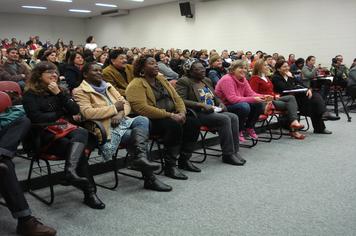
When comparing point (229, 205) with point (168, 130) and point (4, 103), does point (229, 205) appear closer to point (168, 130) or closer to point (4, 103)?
point (168, 130)

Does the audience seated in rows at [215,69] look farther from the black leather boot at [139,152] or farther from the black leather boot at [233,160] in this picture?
the black leather boot at [139,152]

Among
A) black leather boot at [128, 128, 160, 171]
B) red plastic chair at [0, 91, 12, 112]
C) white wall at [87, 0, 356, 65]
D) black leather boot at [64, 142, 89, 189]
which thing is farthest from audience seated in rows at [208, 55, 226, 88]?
white wall at [87, 0, 356, 65]

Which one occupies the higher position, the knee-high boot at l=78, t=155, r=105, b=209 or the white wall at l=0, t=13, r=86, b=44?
the white wall at l=0, t=13, r=86, b=44

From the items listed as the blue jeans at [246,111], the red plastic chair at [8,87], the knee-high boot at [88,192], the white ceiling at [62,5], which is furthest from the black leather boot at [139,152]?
the white ceiling at [62,5]

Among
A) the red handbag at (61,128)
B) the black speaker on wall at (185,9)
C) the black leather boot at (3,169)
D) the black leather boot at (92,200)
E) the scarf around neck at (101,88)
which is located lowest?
the black leather boot at (92,200)

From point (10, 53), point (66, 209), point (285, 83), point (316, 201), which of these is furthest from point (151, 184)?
point (10, 53)

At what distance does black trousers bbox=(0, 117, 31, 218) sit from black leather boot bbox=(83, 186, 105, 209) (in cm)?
53

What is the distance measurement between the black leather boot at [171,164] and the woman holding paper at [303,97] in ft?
7.61

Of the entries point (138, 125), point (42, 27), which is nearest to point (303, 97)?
point (138, 125)

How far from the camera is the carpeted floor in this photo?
229 cm

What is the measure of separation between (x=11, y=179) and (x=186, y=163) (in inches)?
69.8

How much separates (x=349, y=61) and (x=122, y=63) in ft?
26.0

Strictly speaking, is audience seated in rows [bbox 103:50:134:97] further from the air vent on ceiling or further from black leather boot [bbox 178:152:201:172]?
the air vent on ceiling

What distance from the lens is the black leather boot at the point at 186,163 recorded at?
351cm
